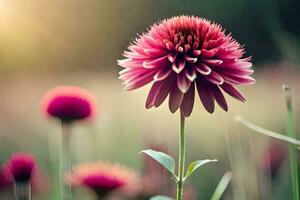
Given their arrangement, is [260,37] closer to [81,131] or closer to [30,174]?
[81,131]

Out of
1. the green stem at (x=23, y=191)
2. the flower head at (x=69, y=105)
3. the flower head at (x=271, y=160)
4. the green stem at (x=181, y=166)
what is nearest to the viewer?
the green stem at (x=181, y=166)

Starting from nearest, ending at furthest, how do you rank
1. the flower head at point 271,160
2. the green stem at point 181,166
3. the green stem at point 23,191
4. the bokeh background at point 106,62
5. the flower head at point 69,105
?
the green stem at point 181,166
the green stem at point 23,191
the flower head at point 69,105
the flower head at point 271,160
the bokeh background at point 106,62

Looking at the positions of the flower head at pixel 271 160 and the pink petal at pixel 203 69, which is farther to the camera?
the flower head at pixel 271 160

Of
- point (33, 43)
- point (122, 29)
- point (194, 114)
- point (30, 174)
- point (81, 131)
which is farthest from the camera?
point (122, 29)

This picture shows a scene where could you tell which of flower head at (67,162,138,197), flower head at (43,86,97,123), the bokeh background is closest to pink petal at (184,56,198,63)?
flower head at (67,162,138,197)

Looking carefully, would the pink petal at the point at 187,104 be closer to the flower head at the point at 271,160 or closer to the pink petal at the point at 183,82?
the pink petal at the point at 183,82

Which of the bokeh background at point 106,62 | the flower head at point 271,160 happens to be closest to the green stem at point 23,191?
the flower head at point 271,160

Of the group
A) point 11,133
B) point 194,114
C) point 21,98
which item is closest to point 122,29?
point 21,98
